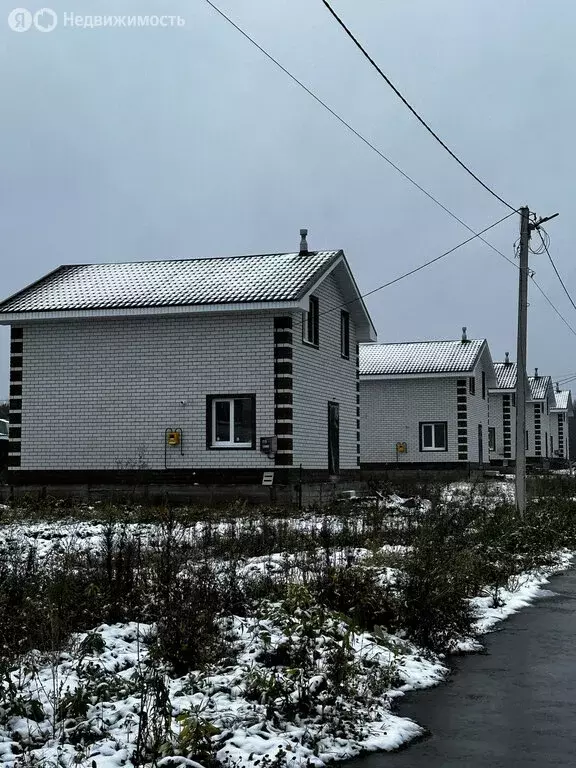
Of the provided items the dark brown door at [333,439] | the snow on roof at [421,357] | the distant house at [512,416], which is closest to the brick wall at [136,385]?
the dark brown door at [333,439]

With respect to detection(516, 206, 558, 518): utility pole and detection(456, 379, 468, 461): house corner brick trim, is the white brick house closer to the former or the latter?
detection(516, 206, 558, 518): utility pole

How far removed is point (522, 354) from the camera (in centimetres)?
1916

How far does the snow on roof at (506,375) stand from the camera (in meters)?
50.6

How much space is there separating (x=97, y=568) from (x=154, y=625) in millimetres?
1610

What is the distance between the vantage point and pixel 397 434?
3947 centimetres

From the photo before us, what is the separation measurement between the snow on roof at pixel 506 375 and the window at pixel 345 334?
24499mm

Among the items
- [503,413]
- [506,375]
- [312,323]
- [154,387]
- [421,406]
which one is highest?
[506,375]

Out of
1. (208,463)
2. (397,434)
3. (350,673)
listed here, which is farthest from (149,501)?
(397,434)

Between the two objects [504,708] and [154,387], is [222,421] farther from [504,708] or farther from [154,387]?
[504,708]

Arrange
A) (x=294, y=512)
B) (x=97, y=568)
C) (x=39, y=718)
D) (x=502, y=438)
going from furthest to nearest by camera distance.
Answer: (x=502, y=438)
(x=294, y=512)
(x=97, y=568)
(x=39, y=718)

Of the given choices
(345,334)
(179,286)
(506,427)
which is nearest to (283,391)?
(179,286)

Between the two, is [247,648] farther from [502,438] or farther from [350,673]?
[502,438]

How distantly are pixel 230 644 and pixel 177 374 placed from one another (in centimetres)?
1520

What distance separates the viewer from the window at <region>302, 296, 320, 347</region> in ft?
76.2
